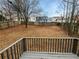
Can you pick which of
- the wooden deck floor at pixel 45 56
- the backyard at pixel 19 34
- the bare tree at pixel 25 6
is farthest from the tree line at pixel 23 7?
the wooden deck floor at pixel 45 56

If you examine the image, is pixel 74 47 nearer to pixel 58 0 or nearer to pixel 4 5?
pixel 58 0

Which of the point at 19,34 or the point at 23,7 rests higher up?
the point at 23,7

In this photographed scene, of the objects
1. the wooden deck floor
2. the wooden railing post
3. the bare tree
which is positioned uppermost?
the bare tree

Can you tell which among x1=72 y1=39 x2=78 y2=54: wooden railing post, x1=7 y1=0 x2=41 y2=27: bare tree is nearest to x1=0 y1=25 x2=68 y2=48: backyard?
x1=72 y1=39 x2=78 y2=54: wooden railing post

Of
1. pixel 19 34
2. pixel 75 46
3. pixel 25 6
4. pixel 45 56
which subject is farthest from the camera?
pixel 25 6

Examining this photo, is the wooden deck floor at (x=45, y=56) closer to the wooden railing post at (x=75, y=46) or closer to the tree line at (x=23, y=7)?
the wooden railing post at (x=75, y=46)

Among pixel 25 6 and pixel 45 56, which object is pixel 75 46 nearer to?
pixel 45 56

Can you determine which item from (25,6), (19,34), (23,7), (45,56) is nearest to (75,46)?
(45,56)

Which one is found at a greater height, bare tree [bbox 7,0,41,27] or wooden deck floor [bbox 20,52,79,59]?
bare tree [bbox 7,0,41,27]

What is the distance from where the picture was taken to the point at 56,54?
13.4 ft

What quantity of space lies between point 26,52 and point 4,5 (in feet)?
55.9

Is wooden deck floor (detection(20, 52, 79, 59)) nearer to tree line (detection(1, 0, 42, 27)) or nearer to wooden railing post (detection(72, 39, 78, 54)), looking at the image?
wooden railing post (detection(72, 39, 78, 54))

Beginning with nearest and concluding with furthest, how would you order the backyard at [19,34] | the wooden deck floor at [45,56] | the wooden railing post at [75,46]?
the wooden deck floor at [45,56], the wooden railing post at [75,46], the backyard at [19,34]

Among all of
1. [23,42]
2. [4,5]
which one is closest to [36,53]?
[23,42]
